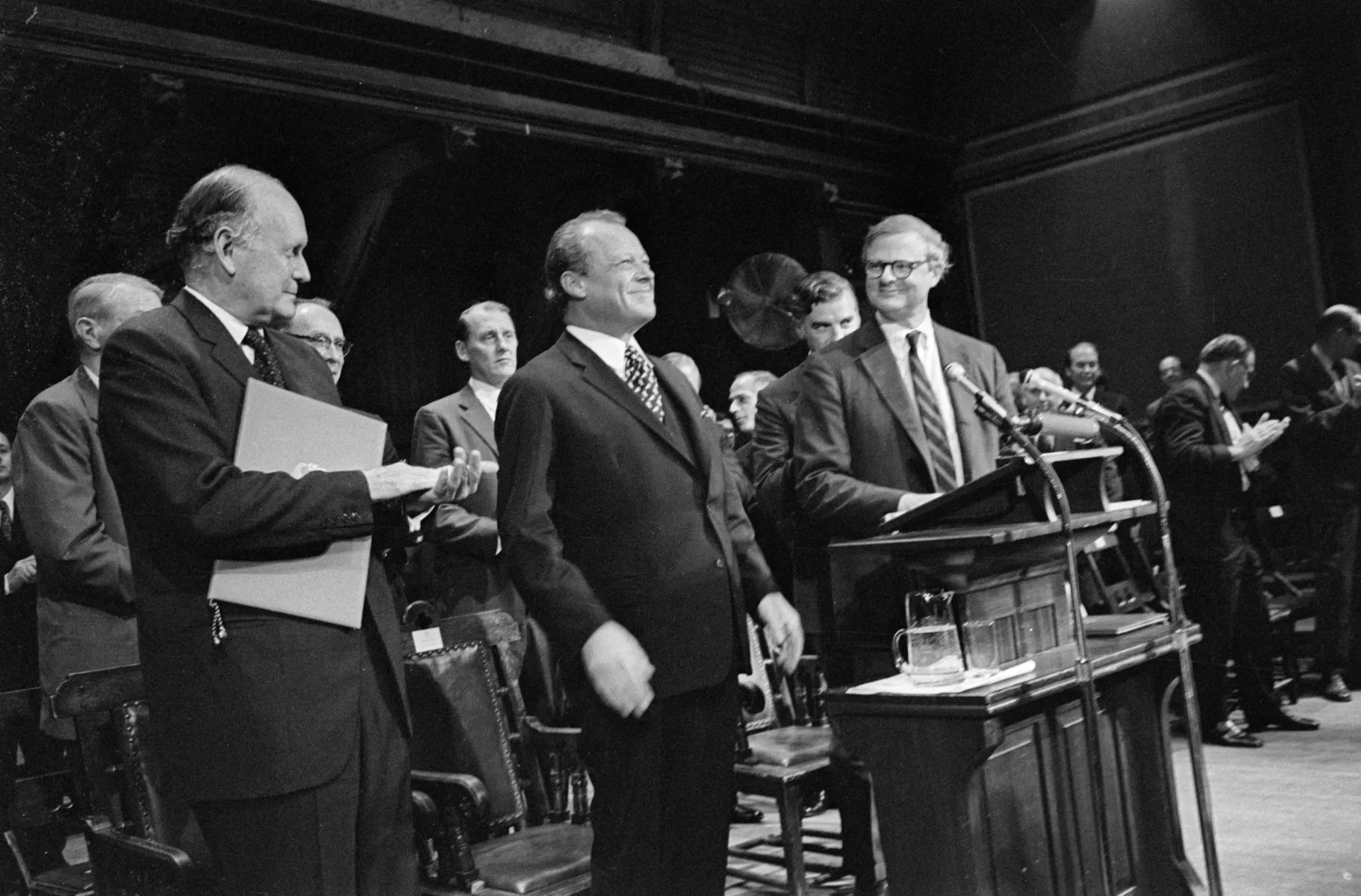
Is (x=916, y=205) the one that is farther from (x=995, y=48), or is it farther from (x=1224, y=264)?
(x=1224, y=264)

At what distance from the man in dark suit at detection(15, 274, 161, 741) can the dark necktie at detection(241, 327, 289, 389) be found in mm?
933

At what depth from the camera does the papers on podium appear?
69.8 inches

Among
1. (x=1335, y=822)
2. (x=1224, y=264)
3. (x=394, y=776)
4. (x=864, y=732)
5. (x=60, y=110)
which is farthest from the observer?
(x=1224, y=264)

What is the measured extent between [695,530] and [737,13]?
19.3ft

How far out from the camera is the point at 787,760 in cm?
323

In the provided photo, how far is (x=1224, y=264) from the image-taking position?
26.1ft

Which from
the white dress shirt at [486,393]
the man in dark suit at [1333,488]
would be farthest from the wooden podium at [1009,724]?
the man in dark suit at [1333,488]

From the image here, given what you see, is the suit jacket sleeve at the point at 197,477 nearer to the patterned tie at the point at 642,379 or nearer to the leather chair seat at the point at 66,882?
the patterned tie at the point at 642,379

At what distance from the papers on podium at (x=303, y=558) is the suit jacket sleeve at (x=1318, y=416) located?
5.26 m

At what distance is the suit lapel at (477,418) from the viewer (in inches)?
162

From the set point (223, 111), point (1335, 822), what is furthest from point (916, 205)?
point (1335, 822)

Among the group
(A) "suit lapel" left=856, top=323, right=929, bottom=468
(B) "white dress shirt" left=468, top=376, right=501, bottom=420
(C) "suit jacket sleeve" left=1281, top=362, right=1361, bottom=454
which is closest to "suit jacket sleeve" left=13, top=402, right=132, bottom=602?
(B) "white dress shirt" left=468, top=376, right=501, bottom=420

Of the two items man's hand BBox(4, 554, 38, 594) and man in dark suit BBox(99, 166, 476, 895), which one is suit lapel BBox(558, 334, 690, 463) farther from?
man's hand BBox(4, 554, 38, 594)

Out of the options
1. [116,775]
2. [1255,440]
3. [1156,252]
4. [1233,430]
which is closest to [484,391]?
[116,775]
